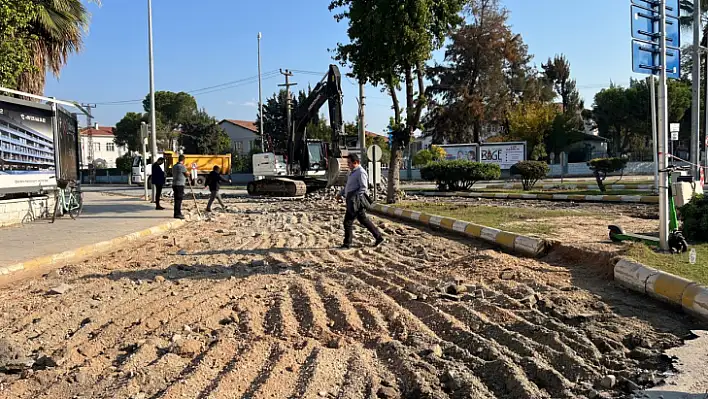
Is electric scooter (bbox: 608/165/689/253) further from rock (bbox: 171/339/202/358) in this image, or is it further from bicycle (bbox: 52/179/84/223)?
bicycle (bbox: 52/179/84/223)

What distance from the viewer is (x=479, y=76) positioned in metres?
50.6

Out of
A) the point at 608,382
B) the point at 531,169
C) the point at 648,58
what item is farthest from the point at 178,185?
the point at 531,169

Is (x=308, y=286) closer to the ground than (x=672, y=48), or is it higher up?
closer to the ground

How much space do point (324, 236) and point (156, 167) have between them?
8.27 m

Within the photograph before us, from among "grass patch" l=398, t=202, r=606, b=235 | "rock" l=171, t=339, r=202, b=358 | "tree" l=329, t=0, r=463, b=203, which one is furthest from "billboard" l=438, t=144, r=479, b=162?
"rock" l=171, t=339, r=202, b=358

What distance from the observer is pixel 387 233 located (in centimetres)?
1122

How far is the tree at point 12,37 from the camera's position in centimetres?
975

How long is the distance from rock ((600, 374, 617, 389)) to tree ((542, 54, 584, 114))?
66.9 metres

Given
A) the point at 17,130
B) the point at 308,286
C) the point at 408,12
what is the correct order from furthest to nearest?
the point at 408,12, the point at 17,130, the point at 308,286

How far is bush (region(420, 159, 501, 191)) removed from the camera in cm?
2588

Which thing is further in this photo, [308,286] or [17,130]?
[17,130]

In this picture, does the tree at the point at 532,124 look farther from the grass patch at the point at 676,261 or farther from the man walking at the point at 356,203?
the grass patch at the point at 676,261

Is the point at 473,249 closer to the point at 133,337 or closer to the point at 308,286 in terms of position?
the point at 308,286

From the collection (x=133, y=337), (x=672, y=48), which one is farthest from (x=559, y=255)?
(x=133, y=337)
